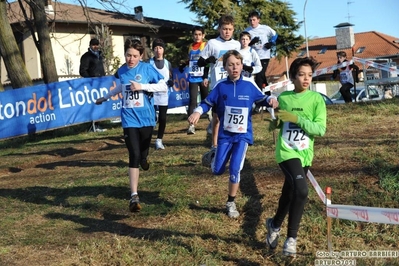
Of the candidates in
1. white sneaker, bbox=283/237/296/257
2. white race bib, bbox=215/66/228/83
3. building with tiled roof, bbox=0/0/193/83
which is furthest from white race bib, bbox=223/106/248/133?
building with tiled roof, bbox=0/0/193/83

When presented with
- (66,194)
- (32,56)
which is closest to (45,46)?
(66,194)

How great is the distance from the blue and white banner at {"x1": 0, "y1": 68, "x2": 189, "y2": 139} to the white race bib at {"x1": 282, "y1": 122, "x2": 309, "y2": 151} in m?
10.0

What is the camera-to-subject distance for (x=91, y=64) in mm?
15898

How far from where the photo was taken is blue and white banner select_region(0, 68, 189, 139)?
45.9 feet

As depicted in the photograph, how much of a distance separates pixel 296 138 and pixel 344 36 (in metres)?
68.7

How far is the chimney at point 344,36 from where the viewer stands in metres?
69.8

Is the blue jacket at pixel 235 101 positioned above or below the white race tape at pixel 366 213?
above

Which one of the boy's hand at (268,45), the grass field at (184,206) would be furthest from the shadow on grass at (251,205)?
the boy's hand at (268,45)

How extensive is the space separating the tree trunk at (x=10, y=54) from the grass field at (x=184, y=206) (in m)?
5.95

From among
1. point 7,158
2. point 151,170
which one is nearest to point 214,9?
point 7,158

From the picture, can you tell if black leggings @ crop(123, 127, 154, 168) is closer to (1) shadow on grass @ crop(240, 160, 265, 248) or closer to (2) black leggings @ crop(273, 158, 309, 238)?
(1) shadow on grass @ crop(240, 160, 265, 248)

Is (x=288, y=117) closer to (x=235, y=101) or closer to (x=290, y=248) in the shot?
(x=290, y=248)

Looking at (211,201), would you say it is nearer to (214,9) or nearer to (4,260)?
(4,260)

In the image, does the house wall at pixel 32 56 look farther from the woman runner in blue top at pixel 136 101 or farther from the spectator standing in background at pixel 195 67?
the woman runner in blue top at pixel 136 101
